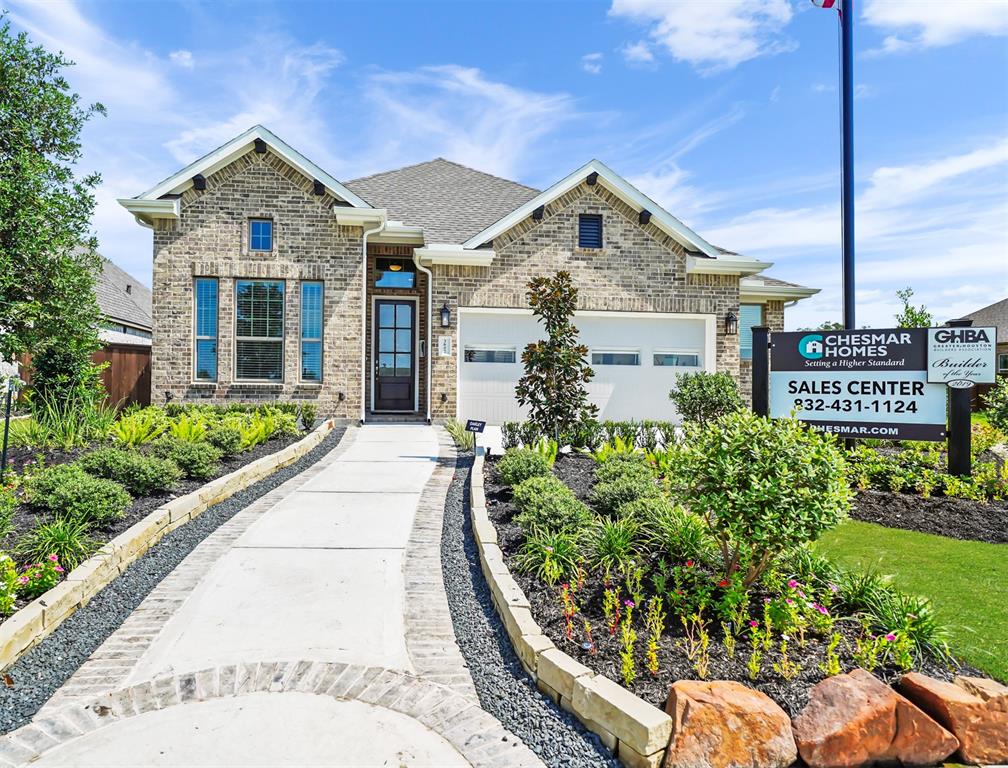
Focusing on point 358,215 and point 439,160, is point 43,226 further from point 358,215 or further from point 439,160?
point 439,160

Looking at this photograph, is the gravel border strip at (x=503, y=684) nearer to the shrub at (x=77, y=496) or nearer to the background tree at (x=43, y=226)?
the shrub at (x=77, y=496)

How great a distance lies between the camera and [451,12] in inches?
376

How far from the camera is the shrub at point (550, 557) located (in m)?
4.72

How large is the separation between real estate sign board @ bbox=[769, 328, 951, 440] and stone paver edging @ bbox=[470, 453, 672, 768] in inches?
220

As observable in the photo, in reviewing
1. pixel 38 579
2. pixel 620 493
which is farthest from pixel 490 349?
pixel 38 579

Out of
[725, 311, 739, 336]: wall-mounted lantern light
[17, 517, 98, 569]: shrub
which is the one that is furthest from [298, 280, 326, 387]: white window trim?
[725, 311, 739, 336]: wall-mounted lantern light

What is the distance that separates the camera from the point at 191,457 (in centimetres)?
774

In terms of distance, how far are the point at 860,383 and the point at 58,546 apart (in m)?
9.50

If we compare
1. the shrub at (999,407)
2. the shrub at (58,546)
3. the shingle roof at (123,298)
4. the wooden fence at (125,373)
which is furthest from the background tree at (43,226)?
the shrub at (999,407)

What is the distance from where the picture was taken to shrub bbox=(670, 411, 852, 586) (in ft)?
12.6

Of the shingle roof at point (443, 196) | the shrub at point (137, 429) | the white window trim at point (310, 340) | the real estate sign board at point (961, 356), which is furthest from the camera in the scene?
the shingle roof at point (443, 196)

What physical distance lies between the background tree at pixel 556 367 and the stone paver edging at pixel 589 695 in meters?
5.95

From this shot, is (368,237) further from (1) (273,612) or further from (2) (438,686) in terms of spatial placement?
(2) (438,686)

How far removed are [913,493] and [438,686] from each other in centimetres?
724
